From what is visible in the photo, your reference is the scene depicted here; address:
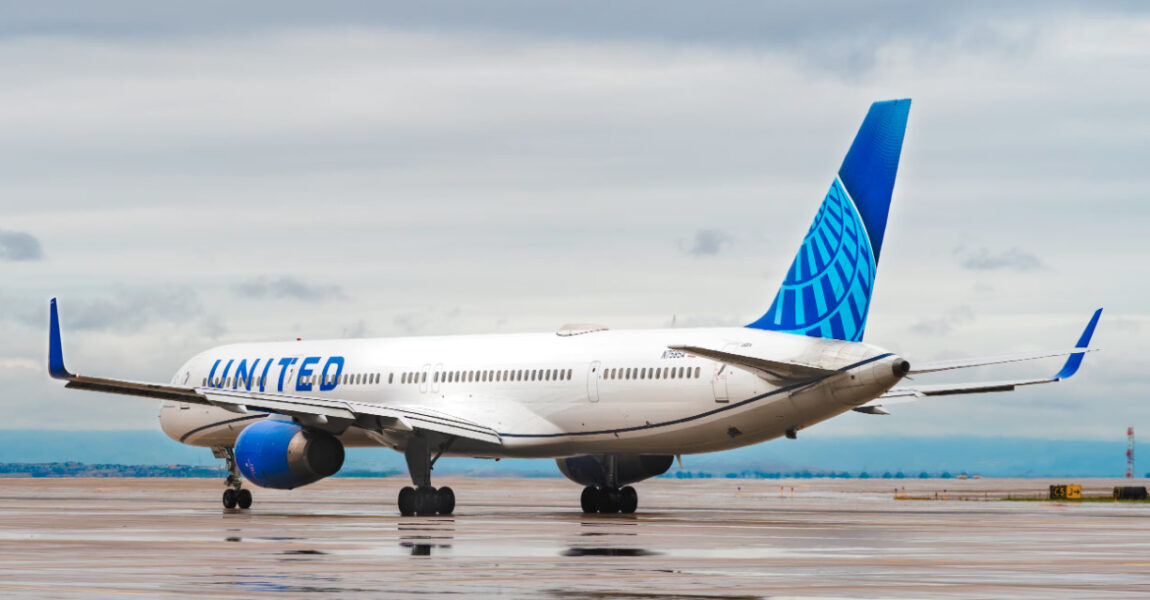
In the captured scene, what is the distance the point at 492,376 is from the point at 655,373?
20.3ft

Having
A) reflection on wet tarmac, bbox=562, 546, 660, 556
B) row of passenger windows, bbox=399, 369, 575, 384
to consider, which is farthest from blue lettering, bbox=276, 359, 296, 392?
reflection on wet tarmac, bbox=562, 546, 660, 556

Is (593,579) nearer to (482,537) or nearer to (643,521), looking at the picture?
(482,537)

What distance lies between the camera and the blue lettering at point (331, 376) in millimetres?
51000

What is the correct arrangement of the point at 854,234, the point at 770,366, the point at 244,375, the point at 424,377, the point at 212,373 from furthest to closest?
the point at 212,373
the point at 244,375
the point at 424,377
the point at 854,234
the point at 770,366

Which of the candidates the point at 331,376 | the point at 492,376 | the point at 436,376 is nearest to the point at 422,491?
the point at 492,376

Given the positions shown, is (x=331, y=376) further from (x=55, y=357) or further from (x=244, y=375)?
(x=55, y=357)

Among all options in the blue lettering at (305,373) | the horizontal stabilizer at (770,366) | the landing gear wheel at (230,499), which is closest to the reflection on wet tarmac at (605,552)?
the horizontal stabilizer at (770,366)

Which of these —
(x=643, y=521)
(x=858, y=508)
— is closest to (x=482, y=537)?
(x=643, y=521)

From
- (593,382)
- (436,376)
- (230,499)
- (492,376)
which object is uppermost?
(436,376)

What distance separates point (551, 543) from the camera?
93.1ft

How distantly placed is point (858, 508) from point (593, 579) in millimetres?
33742

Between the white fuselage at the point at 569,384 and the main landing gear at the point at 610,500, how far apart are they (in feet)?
7.86

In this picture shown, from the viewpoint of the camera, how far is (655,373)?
42.2 m

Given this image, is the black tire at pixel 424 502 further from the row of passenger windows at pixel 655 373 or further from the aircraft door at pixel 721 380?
the aircraft door at pixel 721 380
